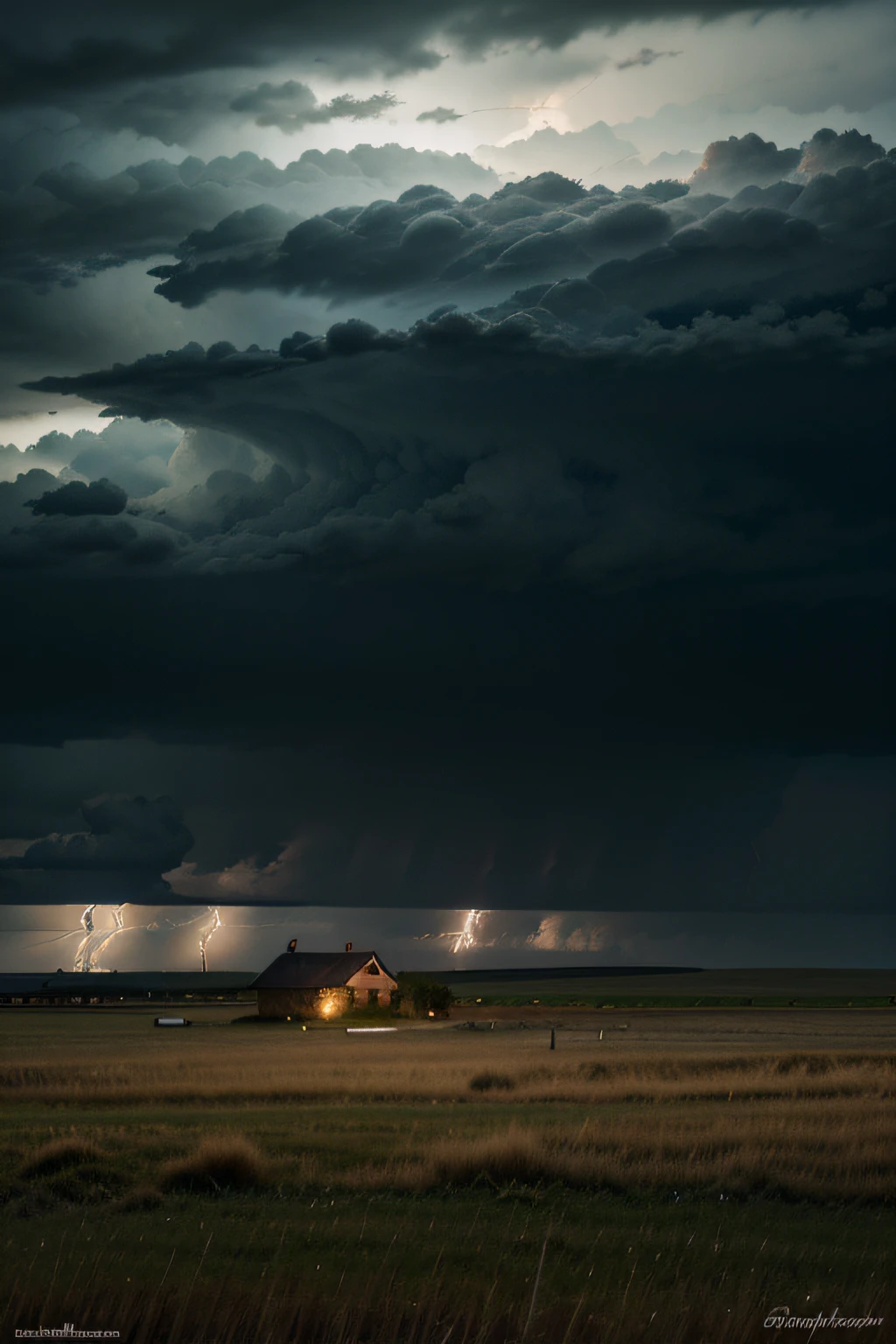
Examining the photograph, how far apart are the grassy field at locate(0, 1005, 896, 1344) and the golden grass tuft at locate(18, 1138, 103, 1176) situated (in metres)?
0.05

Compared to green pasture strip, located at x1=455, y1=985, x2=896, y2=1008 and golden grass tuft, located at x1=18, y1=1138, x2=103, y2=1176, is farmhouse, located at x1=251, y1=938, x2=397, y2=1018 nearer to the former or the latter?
green pasture strip, located at x1=455, y1=985, x2=896, y2=1008

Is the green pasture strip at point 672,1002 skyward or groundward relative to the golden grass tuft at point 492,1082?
groundward

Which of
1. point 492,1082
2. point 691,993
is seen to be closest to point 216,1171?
point 492,1082

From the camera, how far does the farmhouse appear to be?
102m

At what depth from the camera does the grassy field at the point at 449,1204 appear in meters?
10.7

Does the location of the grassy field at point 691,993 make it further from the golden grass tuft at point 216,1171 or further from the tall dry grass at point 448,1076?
the golden grass tuft at point 216,1171

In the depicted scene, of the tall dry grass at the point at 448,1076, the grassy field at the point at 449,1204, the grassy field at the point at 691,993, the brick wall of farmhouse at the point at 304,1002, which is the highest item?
the grassy field at the point at 449,1204

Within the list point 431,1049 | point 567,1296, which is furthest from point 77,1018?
point 567,1296

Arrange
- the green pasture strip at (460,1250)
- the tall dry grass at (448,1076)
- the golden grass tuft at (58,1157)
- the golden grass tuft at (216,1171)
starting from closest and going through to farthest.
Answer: the green pasture strip at (460,1250)
the golden grass tuft at (216,1171)
the golden grass tuft at (58,1157)
the tall dry grass at (448,1076)

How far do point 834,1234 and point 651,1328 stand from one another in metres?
6.40

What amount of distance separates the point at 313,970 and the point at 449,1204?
294ft

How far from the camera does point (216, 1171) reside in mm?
19312

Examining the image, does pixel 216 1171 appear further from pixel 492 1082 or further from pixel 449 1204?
pixel 492 1082

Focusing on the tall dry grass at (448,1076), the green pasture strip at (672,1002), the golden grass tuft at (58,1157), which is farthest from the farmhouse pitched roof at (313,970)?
the golden grass tuft at (58,1157)
